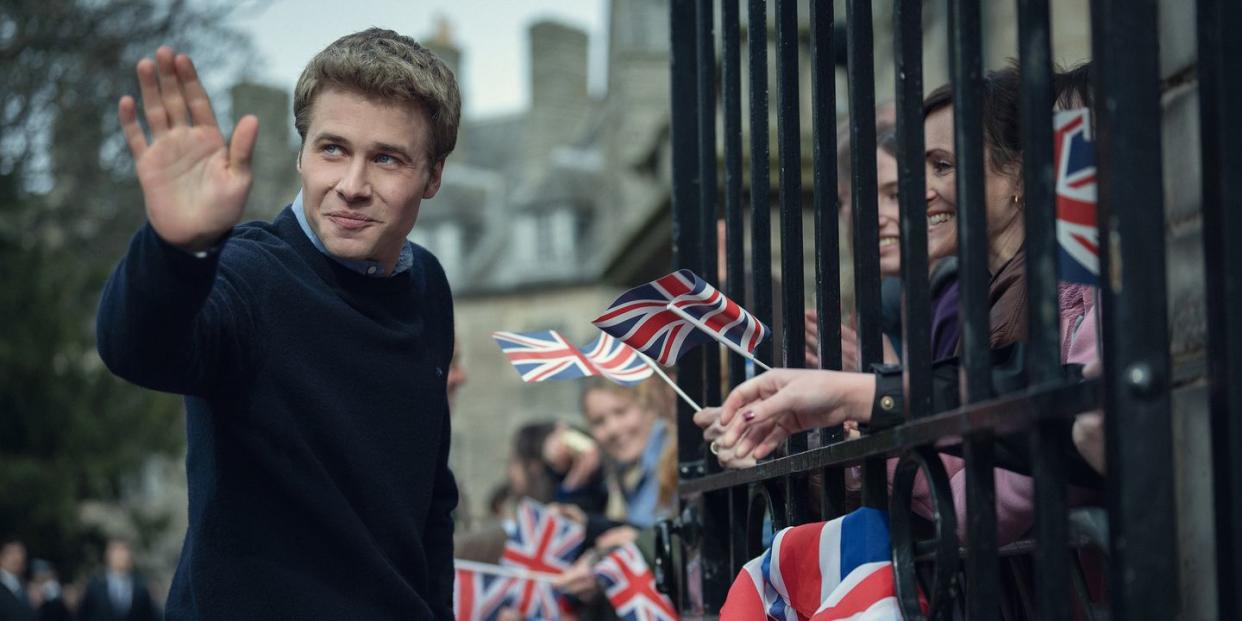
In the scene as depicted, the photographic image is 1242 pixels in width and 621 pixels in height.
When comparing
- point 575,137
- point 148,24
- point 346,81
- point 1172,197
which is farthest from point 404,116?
point 575,137

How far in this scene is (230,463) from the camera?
2938 millimetres

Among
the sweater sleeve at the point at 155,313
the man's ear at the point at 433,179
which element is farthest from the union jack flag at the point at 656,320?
the sweater sleeve at the point at 155,313

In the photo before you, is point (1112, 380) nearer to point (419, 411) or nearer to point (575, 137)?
point (419, 411)

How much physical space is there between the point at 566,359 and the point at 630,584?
252 centimetres

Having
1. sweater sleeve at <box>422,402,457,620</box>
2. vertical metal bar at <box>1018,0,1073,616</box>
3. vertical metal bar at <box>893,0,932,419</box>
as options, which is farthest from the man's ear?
vertical metal bar at <box>1018,0,1073,616</box>

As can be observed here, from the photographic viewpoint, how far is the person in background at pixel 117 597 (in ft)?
72.3

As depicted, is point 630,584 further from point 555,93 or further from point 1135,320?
point 555,93

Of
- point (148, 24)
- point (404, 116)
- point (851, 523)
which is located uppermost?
point (148, 24)

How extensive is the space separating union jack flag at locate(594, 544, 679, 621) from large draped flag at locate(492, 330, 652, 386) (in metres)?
2.18

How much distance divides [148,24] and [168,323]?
1420cm

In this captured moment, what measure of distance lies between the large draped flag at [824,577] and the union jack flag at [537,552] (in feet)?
13.1

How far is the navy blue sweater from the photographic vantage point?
290cm

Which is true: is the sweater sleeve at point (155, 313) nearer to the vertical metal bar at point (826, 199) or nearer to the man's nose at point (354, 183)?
the man's nose at point (354, 183)

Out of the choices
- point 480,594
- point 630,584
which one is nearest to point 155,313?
point 630,584
